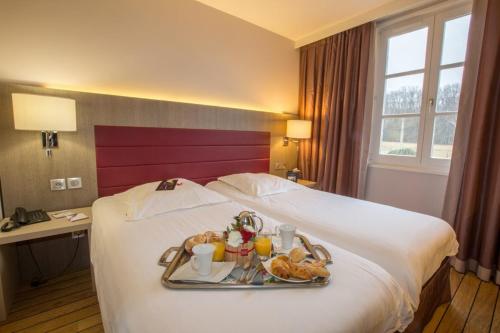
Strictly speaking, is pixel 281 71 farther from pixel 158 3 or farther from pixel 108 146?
A: pixel 108 146

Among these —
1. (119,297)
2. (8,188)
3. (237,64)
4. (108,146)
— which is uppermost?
(237,64)

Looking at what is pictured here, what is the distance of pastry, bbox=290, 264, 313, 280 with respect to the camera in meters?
0.97

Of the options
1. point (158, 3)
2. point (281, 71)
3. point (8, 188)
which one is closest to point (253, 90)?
point (281, 71)

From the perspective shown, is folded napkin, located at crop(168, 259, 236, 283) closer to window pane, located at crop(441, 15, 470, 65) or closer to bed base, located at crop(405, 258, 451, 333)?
bed base, located at crop(405, 258, 451, 333)

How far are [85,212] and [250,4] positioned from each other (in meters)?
2.49

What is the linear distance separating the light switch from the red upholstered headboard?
0.13 m

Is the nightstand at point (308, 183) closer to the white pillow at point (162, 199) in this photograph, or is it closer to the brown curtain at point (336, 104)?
the brown curtain at point (336, 104)

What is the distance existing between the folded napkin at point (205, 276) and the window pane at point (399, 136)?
2.52 m

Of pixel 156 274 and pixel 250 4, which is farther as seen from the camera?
pixel 250 4

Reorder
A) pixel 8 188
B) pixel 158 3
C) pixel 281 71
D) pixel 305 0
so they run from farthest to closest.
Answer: pixel 281 71 → pixel 305 0 → pixel 158 3 → pixel 8 188

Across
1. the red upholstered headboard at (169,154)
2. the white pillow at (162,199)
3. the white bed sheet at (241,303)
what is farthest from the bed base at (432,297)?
the red upholstered headboard at (169,154)

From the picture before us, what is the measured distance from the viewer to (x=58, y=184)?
189cm

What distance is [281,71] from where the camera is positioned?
130 inches

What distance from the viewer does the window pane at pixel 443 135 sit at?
7.81 ft
